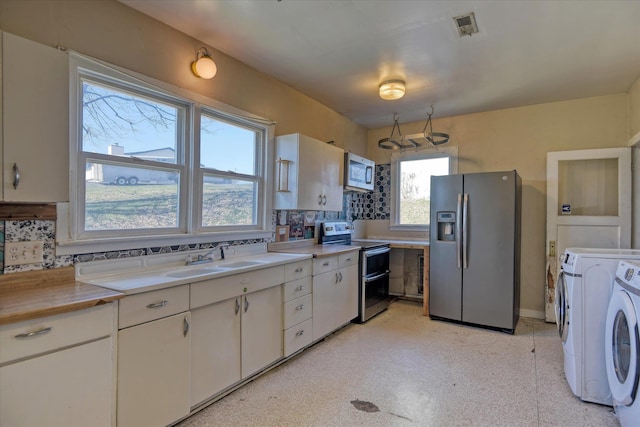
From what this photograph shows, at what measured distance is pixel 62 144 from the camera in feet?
5.54

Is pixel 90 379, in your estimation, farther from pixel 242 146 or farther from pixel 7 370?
pixel 242 146

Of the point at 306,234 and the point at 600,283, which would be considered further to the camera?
the point at 306,234

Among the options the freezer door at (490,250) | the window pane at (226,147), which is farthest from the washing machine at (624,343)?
the window pane at (226,147)

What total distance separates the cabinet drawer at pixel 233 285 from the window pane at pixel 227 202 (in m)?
0.67

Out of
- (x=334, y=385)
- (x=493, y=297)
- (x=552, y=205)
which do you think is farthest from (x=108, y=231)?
(x=552, y=205)

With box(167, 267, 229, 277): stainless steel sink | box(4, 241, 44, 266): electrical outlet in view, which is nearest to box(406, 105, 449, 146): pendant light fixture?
box(167, 267, 229, 277): stainless steel sink

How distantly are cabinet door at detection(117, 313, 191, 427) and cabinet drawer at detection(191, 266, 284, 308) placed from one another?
0.14m

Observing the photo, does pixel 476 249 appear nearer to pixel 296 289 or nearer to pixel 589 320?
pixel 589 320

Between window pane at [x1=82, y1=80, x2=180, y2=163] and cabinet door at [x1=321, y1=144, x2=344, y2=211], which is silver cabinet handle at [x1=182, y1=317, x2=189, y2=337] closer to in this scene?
window pane at [x1=82, y1=80, x2=180, y2=163]

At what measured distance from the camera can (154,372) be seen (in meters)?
1.81

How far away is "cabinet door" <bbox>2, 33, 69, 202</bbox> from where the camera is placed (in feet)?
4.94

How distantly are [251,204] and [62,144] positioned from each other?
169 cm

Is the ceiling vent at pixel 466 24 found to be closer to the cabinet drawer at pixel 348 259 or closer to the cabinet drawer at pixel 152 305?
the cabinet drawer at pixel 348 259

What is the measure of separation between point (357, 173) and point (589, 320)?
109 inches
